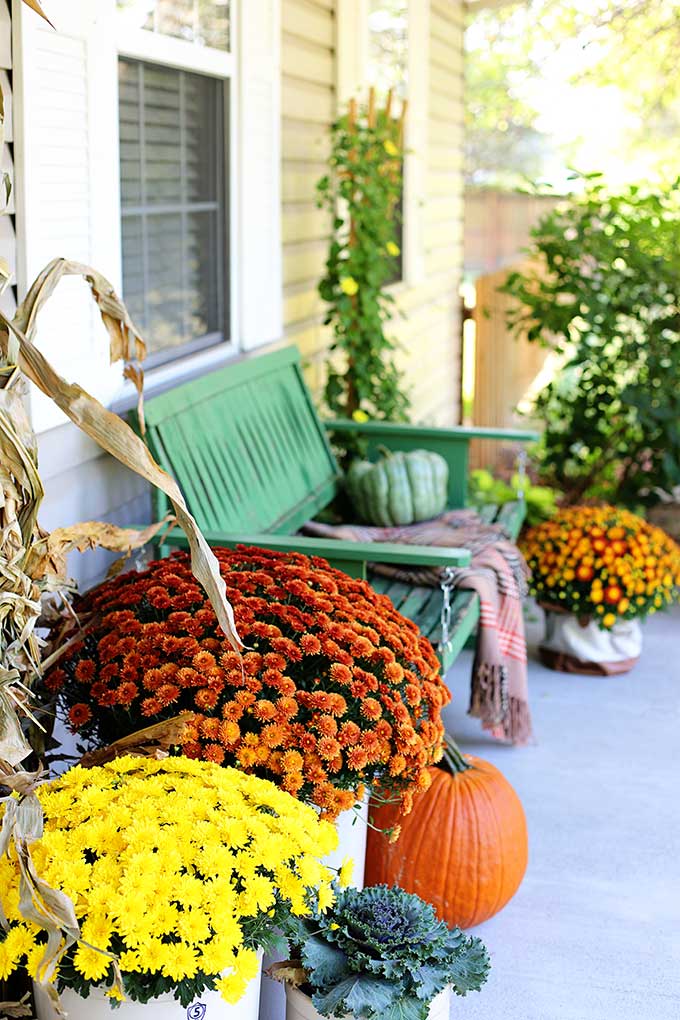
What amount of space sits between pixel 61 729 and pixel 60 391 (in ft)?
3.80

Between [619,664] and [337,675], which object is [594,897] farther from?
[619,664]

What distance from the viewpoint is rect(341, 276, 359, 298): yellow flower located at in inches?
184

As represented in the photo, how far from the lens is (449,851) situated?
276cm

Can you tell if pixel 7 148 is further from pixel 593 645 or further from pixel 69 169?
pixel 593 645

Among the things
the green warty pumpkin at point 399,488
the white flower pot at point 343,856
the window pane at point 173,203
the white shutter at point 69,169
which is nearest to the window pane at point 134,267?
the window pane at point 173,203

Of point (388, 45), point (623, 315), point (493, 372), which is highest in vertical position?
point (388, 45)

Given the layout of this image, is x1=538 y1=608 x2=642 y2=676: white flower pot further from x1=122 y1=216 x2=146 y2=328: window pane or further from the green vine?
x1=122 y1=216 x2=146 y2=328: window pane

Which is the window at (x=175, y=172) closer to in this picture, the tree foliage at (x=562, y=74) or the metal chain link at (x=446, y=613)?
the metal chain link at (x=446, y=613)

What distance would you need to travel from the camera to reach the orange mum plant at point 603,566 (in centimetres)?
438

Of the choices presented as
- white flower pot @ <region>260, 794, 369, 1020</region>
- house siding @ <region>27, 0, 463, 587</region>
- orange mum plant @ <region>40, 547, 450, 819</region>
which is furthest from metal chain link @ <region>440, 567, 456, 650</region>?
house siding @ <region>27, 0, 463, 587</region>

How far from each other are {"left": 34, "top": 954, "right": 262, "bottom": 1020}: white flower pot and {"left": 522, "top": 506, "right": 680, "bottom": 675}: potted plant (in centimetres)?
273

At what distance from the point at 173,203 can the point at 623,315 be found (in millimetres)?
2787

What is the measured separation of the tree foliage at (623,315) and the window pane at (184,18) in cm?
232

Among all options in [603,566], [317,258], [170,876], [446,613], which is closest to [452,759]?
[446,613]
